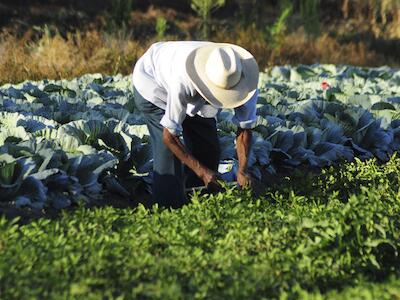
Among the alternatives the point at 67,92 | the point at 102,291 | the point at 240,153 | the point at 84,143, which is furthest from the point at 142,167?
the point at 67,92

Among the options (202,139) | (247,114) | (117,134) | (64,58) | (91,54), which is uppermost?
(247,114)

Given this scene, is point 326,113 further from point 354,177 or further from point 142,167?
point 142,167

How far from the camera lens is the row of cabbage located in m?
5.70

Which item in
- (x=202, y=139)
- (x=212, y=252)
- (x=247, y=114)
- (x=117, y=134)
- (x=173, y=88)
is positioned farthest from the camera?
(x=117, y=134)

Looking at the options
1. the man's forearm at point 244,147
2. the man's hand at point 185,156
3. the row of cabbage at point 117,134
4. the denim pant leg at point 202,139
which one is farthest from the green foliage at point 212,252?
the row of cabbage at point 117,134

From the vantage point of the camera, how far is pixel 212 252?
441 cm

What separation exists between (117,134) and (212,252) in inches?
96.2

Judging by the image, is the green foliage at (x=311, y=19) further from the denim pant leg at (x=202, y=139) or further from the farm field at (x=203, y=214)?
the denim pant leg at (x=202, y=139)

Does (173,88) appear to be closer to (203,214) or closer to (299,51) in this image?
(203,214)

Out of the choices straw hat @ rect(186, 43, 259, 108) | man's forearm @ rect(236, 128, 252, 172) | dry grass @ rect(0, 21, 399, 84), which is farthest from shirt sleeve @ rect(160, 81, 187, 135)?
dry grass @ rect(0, 21, 399, 84)

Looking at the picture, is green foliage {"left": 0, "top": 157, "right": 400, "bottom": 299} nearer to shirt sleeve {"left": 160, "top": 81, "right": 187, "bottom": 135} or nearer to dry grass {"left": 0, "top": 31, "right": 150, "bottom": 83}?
shirt sleeve {"left": 160, "top": 81, "right": 187, "bottom": 135}

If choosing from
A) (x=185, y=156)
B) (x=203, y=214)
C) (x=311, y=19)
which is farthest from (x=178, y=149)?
(x=311, y=19)

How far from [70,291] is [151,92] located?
231 centimetres

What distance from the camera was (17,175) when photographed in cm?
558
